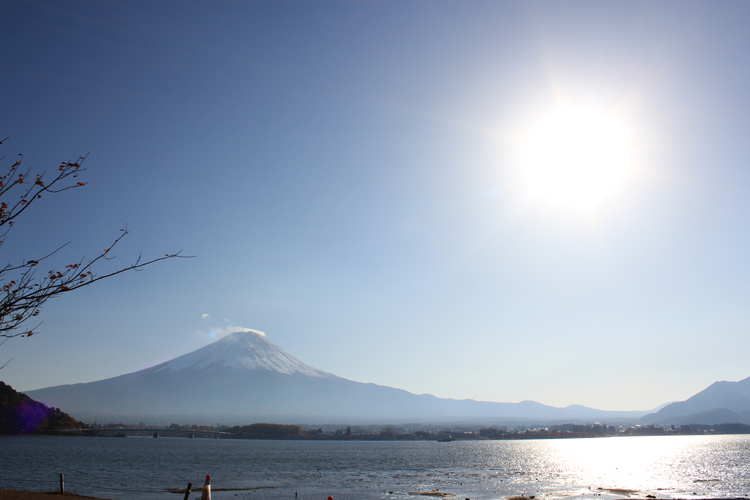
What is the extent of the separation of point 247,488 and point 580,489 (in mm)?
38031

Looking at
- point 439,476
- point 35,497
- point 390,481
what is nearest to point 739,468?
point 439,476

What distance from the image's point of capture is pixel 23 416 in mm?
128875

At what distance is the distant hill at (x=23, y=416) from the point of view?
123m

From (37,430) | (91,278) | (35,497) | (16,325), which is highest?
(91,278)

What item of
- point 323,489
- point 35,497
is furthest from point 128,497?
point 323,489

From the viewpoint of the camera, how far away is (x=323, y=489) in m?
44.0

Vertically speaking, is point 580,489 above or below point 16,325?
below

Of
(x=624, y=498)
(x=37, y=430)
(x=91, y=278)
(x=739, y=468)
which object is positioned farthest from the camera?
(x=37, y=430)

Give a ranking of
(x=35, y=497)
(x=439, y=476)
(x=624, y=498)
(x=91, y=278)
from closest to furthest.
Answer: (x=91, y=278) → (x=35, y=497) → (x=624, y=498) → (x=439, y=476)

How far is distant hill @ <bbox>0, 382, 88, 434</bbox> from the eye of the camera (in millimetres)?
123387

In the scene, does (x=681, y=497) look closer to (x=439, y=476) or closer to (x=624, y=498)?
(x=624, y=498)

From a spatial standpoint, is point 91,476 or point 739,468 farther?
point 739,468

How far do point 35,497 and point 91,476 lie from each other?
3057 cm

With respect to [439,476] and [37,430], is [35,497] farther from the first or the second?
[37,430]
